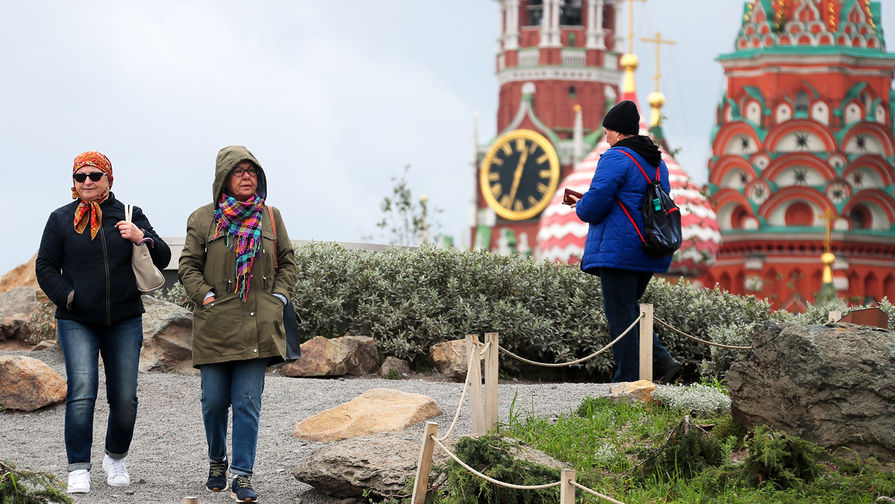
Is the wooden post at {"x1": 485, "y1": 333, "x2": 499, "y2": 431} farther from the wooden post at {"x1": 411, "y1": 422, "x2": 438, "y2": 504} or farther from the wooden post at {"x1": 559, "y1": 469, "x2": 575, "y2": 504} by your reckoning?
the wooden post at {"x1": 559, "y1": 469, "x2": 575, "y2": 504}

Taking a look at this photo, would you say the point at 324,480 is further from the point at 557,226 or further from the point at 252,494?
the point at 557,226

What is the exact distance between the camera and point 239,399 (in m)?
7.13

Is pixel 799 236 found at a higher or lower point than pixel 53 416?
higher

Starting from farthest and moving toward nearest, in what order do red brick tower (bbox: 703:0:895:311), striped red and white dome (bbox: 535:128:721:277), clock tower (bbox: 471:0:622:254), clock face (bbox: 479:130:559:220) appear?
1. clock tower (bbox: 471:0:622:254)
2. clock face (bbox: 479:130:559:220)
3. red brick tower (bbox: 703:0:895:311)
4. striped red and white dome (bbox: 535:128:721:277)

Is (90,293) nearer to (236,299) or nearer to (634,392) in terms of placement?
(236,299)

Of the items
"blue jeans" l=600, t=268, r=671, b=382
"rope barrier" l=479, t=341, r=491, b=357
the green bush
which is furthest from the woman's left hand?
the green bush

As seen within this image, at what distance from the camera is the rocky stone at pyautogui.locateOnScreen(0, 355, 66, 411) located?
10.7 m

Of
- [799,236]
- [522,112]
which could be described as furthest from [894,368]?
[522,112]

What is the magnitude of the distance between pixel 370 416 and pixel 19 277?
321 inches

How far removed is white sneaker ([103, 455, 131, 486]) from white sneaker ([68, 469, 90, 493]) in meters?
0.21

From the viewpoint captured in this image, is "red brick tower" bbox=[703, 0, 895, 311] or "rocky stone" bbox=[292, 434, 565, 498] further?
"red brick tower" bbox=[703, 0, 895, 311]

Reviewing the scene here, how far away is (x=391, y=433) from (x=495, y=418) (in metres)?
0.65

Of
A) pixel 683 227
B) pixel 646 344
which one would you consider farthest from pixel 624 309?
pixel 683 227

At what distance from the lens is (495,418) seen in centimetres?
839
